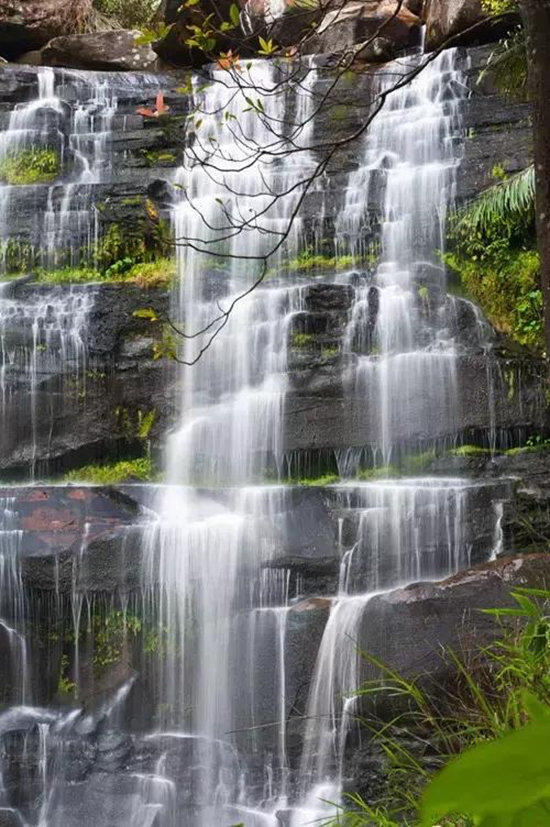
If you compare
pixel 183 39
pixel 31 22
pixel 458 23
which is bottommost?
pixel 458 23

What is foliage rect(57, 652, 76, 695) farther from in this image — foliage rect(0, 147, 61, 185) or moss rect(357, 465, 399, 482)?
foliage rect(0, 147, 61, 185)

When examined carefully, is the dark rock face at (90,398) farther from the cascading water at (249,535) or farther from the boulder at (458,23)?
the boulder at (458,23)

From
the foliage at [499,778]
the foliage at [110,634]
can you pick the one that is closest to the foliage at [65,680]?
the foliage at [110,634]

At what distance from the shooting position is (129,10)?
63.8ft

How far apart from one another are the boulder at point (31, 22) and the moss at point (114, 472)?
9.75 meters

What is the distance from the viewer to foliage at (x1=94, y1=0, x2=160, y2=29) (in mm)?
19422

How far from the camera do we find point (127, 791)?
7.32m

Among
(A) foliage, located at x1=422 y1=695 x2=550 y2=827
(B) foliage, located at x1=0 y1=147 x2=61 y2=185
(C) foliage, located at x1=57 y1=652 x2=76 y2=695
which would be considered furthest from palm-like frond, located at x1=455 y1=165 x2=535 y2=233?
(A) foliage, located at x1=422 y1=695 x2=550 y2=827

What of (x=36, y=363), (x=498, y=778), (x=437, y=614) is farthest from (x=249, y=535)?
(x=498, y=778)

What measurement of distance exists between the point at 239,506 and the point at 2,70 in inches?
364

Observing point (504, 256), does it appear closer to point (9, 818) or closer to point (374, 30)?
point (374, 30)

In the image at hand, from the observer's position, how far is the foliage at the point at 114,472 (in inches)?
403

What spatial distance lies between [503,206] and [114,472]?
554cm

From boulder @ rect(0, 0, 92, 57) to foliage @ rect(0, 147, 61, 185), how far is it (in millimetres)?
4042
